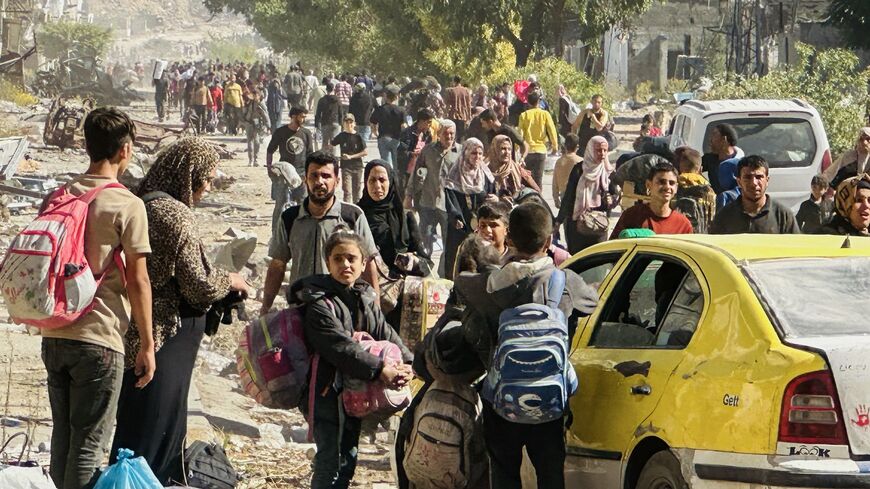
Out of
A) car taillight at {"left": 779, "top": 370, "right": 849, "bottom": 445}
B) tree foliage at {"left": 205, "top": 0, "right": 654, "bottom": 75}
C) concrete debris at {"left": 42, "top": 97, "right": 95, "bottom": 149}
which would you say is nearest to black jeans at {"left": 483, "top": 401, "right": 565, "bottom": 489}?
car taillight at {"left": 779, "top": 370, "right": 849, "bottom": 445}

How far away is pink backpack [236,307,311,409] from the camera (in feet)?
21.8

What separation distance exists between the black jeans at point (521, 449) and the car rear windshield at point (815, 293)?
3.19ft

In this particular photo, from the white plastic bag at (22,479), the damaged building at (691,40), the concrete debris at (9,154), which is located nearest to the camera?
the white plastic bag at (22,479)

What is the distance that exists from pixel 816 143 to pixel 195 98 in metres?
29.5

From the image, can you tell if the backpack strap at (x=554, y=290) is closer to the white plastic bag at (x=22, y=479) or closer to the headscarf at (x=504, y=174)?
the white plastic bag at (x=22, y=479)

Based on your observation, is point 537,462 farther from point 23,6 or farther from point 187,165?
point 23,6

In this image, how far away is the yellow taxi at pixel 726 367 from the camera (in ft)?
16.4

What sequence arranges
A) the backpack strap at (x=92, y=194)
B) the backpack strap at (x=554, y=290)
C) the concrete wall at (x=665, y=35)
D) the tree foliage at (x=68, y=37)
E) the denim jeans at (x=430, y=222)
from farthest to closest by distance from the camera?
the tree foliage at (x=68, y=37) → the concrete wall at (x=665, y=35) → the denim jeans at (x=430, y=222) → the backpack strap at (x=554, y=290) → the backpack strap at (x=92, y=194)

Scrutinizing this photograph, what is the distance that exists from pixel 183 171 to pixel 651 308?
195 cm

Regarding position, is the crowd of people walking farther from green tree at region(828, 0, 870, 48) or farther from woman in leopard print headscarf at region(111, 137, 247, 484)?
green tree at region(828, 0, 870, 48)

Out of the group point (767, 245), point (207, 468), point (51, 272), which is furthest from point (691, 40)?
point (51, 272)

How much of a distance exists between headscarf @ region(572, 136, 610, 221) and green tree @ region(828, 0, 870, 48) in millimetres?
34034

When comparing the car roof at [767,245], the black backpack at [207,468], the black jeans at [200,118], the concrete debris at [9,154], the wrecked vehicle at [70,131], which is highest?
the car roof at [767,245]

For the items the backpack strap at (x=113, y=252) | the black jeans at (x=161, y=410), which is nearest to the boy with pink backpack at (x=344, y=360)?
the black jeans at (x=161, y=410)
